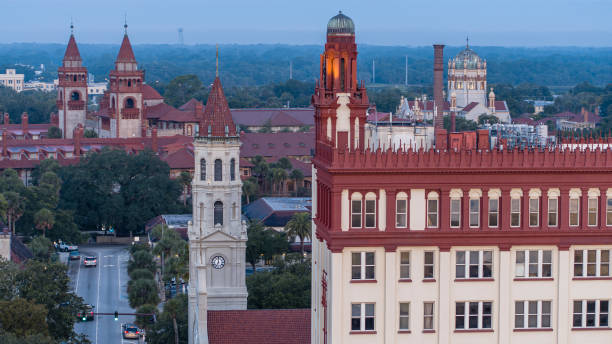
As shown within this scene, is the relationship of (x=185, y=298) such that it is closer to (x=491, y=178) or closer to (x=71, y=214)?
(x=491, y=178)

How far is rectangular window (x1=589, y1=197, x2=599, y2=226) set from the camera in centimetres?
5322

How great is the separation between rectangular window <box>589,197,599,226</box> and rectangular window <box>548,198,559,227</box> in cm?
132

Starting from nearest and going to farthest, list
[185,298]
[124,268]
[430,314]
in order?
[430,314] → [185,298] → [124,268]

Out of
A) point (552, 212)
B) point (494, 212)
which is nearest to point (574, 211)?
point (552, 212)

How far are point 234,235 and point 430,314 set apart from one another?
29.4 meters

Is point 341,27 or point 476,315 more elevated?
point 341,27

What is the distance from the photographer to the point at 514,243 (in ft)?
173

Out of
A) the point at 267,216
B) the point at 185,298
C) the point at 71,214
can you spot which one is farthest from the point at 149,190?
the point at 185,298

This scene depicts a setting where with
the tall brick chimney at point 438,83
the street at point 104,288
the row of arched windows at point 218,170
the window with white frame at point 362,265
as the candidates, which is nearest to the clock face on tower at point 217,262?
the row of arched windows at point 218,170

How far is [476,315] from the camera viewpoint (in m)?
52.8

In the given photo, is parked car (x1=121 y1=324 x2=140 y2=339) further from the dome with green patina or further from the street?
the dome with green patina

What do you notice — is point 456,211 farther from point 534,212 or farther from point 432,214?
point 534,212

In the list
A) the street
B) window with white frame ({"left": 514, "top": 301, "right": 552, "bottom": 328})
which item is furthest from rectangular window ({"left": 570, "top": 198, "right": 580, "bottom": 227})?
the street

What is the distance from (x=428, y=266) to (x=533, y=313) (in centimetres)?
454
